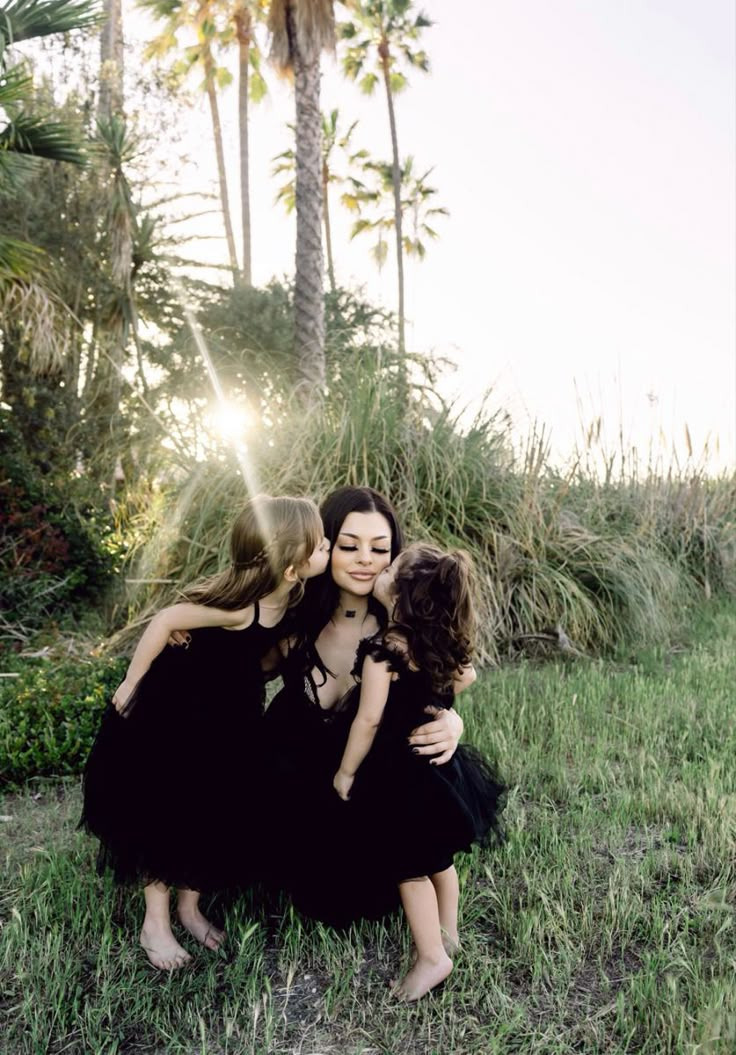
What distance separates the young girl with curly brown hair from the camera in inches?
97.0

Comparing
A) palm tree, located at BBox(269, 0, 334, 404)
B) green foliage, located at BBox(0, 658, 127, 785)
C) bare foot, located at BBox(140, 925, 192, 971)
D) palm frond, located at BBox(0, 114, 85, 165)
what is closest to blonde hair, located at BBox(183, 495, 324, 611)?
bare foot, located at BBox(140, 925, 192, 971)

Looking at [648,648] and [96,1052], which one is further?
[648,648]

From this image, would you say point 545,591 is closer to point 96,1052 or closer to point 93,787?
point 93,787

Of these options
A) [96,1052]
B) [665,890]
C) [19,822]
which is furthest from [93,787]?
[665,890]

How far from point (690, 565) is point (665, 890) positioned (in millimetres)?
6128

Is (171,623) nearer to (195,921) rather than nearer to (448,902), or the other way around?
(195,921)

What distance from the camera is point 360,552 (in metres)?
2.87

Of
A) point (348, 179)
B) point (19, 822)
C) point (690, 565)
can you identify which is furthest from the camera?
point (348, 179)

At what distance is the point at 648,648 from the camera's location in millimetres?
6414

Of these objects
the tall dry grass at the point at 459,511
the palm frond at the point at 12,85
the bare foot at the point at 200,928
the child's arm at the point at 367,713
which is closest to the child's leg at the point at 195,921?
the bare foot at the point at 200,928

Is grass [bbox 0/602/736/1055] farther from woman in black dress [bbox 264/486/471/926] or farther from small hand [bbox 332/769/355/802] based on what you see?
small hand [bbox 332/769/355/802]

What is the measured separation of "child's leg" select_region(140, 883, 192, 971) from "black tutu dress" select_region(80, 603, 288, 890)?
47 millimetres

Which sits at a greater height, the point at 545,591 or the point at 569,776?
the point at 545,591

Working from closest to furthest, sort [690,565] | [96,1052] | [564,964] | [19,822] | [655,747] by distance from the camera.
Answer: [96,1052] < [564,964] < [19,822] < [655,747] < [690,565]
